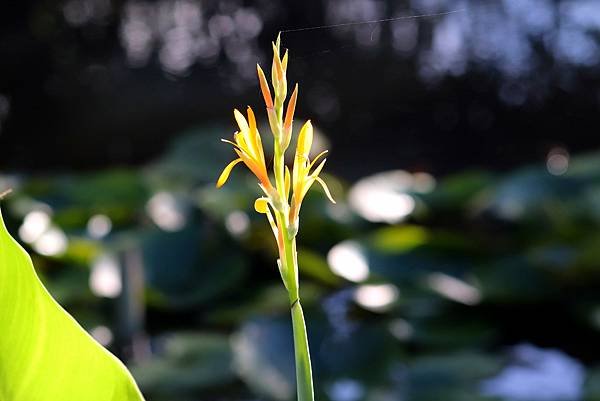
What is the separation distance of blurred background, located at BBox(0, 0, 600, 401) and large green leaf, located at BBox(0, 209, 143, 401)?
118 millimetres

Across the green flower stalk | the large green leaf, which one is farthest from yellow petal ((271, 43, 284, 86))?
the large green leaf

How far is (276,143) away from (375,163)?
5.96 ft

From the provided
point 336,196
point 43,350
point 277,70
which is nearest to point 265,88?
point 277,70

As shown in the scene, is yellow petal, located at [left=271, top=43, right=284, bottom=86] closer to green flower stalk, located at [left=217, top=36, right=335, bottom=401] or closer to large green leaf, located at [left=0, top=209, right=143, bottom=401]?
green flower stalk, located at [left=217, top=36, right=335, bottom=401]

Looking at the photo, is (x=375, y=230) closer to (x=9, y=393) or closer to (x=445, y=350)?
(x=445, y=350)

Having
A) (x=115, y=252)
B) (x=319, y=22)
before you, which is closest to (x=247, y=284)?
(x=115, y=252)

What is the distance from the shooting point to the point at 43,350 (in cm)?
31

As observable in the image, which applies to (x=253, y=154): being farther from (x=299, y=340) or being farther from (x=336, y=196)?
(x=336, y=196)

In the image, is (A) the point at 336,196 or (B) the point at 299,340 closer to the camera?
(B) the point at 299,340

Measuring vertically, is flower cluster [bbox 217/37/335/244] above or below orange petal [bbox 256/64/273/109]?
below

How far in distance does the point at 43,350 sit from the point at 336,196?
4.02 feet

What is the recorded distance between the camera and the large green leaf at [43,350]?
29 centimetres

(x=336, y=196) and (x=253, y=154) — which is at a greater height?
(x=336, y=196)

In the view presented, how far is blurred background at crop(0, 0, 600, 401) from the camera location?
117cm
